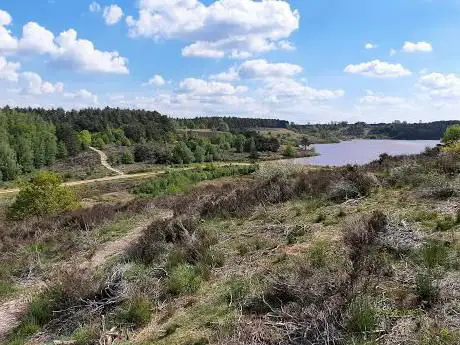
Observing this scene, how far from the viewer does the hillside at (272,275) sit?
5.09 metres

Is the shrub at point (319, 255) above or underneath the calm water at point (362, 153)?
above

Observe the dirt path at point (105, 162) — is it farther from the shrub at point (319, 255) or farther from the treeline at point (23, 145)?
the shrub at point (319, 255)

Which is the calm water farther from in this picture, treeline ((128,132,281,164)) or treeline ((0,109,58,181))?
treeline ((0,109,58,181))

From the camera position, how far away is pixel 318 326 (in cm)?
494

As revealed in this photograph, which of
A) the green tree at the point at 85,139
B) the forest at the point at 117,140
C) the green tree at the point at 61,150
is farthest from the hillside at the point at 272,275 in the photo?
the green tree at the point at 85,139

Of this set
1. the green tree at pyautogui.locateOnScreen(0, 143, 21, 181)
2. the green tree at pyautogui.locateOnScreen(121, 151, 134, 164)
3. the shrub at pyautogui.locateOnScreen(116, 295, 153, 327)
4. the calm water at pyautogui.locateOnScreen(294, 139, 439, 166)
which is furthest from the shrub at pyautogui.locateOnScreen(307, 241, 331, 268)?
the green tree at pyautogui.locateOnScreen(121, 151, 134, 164)

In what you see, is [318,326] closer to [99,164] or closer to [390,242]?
[390,242]

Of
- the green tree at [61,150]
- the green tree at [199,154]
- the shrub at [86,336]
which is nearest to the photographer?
the shrub at [86,336]

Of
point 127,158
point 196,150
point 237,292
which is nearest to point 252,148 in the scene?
point 196,150

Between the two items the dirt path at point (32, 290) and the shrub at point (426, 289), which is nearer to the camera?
the shrub at point (426, 289)

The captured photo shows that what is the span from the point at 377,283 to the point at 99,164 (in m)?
91.3

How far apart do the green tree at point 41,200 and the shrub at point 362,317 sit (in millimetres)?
21233

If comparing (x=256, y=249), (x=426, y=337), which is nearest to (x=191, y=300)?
(x=256, y=249)

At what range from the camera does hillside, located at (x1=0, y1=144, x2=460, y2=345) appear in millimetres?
5094
